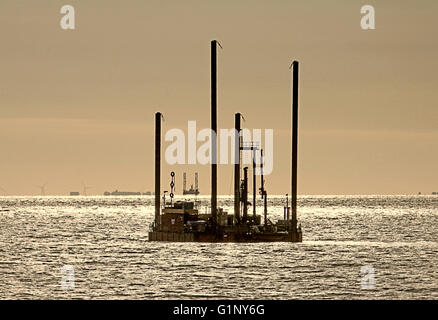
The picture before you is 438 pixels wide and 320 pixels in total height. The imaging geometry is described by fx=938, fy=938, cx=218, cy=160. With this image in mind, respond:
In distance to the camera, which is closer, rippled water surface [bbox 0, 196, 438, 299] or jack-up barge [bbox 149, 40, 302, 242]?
rippled water surface [bbox 0, 196, 438, 299]

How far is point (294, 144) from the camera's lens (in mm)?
90062

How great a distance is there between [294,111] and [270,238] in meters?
12.4

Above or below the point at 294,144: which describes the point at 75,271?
below

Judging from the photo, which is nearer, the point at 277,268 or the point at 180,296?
the point at 180,296

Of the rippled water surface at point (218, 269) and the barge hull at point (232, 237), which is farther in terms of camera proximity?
→ the barge hull at point (232, 237)

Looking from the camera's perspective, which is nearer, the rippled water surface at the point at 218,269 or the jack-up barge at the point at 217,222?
the rippled water surface at the point at 218,269

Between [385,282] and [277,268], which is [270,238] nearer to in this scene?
[277,268]

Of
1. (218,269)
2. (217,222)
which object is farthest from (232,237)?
(218,269)

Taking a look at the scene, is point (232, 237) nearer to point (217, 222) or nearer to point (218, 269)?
point (217, 222)

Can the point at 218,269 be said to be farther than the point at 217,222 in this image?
No

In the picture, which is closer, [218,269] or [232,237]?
[218,269]
